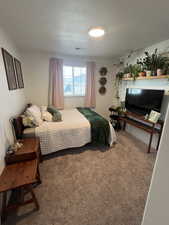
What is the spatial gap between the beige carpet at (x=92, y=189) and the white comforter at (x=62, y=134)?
0.23 metres

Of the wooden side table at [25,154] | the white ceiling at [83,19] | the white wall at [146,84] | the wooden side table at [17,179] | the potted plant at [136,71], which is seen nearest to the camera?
the wooden side table at [17,179]

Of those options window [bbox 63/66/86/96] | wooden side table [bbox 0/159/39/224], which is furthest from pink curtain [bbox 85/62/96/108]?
wooden side table [bbox 0/159/39/224]

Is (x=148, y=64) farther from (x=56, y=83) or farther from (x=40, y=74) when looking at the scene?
(x=40, y=74)

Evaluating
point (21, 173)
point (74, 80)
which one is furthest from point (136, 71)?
point (21, 173)

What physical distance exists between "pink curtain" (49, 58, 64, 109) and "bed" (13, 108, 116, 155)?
145 centimetres

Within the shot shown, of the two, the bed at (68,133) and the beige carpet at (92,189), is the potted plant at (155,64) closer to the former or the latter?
the bed at (68,133)

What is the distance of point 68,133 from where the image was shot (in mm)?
2266

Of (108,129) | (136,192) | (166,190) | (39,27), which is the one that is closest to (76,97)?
(108,129)

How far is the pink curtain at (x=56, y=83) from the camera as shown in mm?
3469

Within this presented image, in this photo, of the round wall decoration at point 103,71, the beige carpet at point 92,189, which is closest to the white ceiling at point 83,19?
the round wall decoration at point 103,71

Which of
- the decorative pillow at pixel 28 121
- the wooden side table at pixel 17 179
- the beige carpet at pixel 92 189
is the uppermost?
the decorative pillow at pixel 28 121

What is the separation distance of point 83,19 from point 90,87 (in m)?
2.42

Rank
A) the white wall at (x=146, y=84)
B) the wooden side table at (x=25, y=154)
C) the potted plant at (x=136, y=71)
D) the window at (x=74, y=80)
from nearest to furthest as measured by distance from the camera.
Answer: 1. the wooden side table at (x=25, y=154)
2. the white wall at (x=146, y=84)
3. the potted plant at (x=136, y=71)
4. the window at (x=74, y=80)

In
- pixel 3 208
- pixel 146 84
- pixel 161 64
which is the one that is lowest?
pixel 3 208
